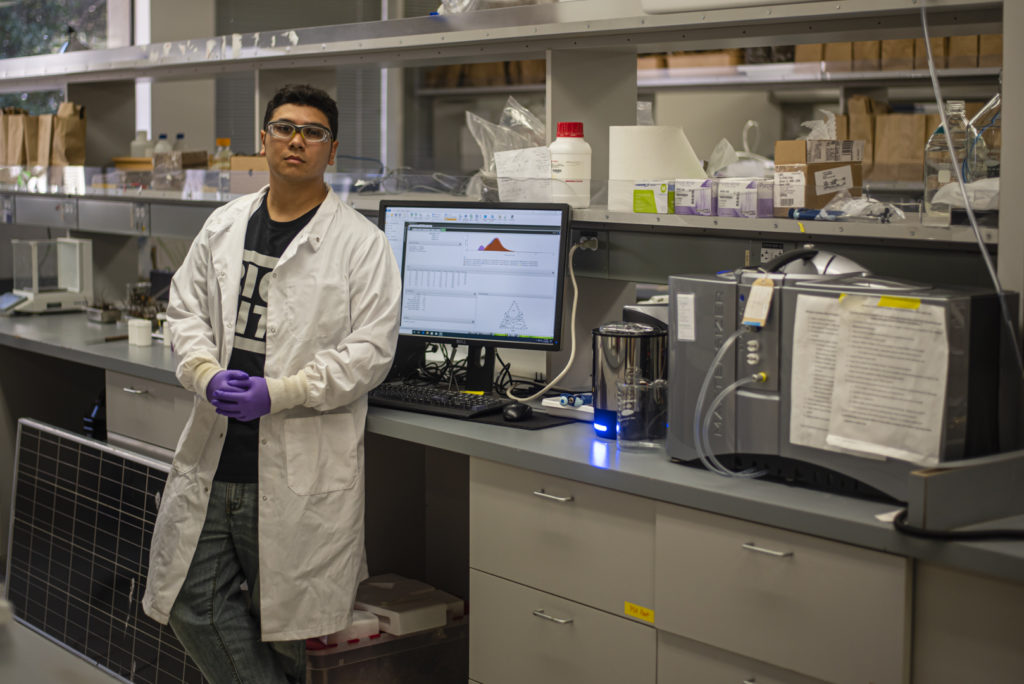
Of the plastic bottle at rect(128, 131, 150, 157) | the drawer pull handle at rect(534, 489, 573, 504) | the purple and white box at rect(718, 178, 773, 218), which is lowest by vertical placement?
the drawer pull handle at rect(534, 489, 573, 504)

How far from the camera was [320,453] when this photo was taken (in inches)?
84.0

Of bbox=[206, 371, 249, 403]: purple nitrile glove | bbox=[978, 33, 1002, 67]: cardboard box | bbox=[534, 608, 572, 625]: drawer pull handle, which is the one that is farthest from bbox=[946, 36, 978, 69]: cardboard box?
bbox=[206, 371, 249, 403]: purple nitrile glove

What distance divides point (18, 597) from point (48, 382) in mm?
846

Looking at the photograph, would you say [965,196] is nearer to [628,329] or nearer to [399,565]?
[628,329]

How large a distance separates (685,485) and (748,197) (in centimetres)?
63

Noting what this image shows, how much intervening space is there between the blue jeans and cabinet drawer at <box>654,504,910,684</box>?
0.92m

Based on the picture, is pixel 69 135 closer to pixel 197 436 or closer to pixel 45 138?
pixel 45 138

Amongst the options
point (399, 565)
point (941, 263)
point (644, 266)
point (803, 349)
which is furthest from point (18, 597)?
point (941, 263)

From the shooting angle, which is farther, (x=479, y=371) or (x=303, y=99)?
(x=479, y=371)

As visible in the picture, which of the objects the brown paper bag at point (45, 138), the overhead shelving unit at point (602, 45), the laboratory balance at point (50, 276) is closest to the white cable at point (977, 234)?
the overhead shelving unit at point (602, 45)

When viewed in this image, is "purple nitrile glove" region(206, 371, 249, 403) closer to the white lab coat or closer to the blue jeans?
the white lab coat

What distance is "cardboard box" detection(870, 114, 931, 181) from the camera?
4215mm

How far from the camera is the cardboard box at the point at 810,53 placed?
4617 millimetres

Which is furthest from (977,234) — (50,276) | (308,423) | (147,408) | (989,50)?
(50,276)
